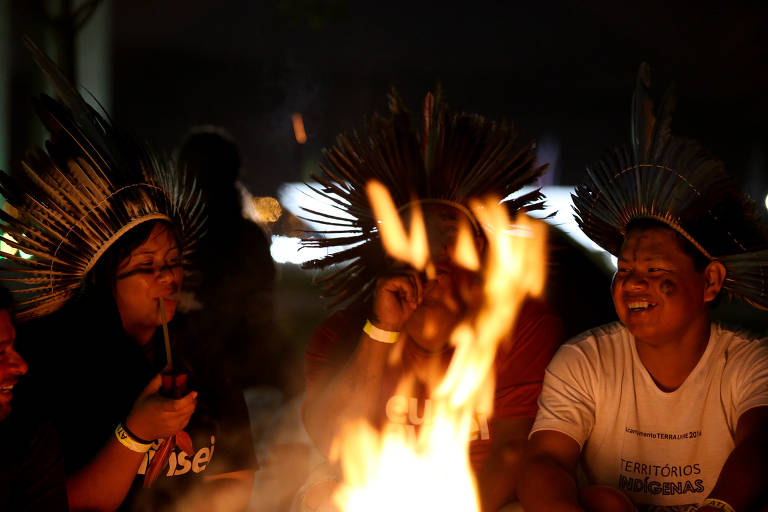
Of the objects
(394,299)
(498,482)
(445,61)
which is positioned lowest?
(498,482)

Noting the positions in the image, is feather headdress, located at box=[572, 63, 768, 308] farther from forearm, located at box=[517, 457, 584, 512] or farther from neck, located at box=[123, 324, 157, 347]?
neck, located at box=[123, 324, 157, 347]

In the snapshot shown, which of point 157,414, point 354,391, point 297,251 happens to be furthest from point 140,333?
point 354,391

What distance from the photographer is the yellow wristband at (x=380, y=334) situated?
9.46 feet

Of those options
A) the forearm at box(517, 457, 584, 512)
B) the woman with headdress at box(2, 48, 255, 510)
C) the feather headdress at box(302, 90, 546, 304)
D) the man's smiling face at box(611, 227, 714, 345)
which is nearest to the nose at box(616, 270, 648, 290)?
the man's smiling face at box(611, 227, 714, 345)

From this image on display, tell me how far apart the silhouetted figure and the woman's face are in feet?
4.21

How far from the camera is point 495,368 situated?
2.99 m

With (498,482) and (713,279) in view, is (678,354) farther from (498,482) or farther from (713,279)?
(498,482)

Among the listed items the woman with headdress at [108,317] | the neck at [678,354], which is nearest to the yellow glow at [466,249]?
the neck at [678,354]

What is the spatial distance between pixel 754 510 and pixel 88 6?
5.95 meters

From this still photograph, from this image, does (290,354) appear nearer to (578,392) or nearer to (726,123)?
(578,392)

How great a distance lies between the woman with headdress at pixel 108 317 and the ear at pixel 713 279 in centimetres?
191

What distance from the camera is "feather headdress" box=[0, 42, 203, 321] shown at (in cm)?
255

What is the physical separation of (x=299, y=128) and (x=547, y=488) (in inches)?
185

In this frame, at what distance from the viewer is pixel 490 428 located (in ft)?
9.69
